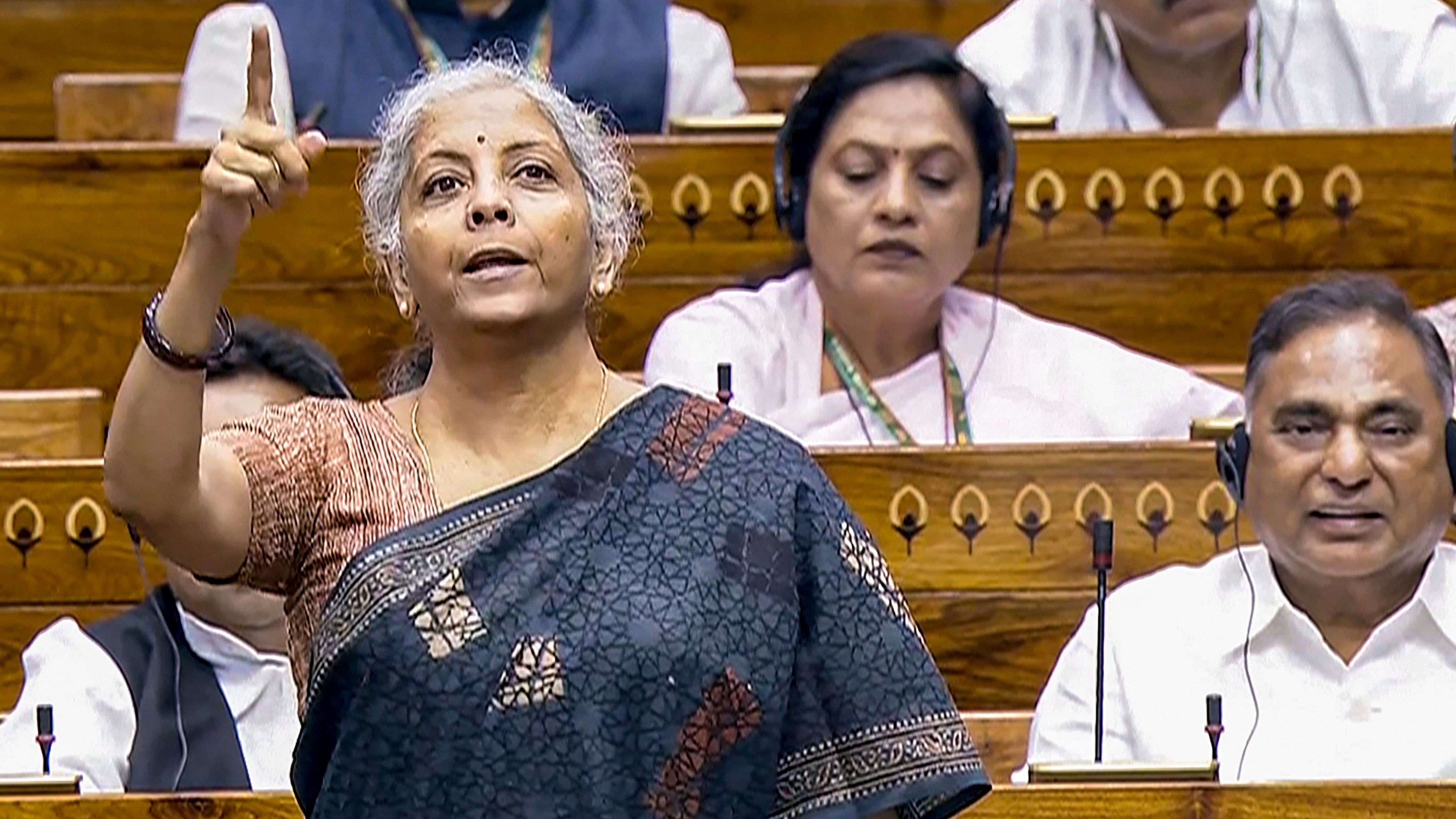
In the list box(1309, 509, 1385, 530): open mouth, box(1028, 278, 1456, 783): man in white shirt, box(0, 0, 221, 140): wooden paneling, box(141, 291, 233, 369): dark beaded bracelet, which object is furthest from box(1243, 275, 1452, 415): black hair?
box(0, 0, 221, 140): wooden paneling

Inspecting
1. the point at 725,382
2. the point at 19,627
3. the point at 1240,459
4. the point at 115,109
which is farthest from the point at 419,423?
the point at 115,109

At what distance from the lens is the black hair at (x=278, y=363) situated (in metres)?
2.41

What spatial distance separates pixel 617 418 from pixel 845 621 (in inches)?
5.5

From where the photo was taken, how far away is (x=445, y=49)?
310 cm

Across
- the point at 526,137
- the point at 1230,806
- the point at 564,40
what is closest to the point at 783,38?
the point at 564,40

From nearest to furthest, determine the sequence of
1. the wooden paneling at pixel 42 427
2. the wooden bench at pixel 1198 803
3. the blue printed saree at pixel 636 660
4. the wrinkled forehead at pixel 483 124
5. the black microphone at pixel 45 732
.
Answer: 1. the blue printed saree at pixel 636 660
2. the wrinkled forehead at pixel 483 124
3. the wooden bench at pixel 1198 803
4. the black microphone at pixel 45 732
5. the wooden paneling at pixel 42 427

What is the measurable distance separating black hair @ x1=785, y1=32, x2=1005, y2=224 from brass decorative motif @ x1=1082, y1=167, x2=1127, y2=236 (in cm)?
21

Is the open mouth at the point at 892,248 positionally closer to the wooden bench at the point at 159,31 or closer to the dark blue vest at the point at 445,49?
the dark blue vest at the point at 445,49

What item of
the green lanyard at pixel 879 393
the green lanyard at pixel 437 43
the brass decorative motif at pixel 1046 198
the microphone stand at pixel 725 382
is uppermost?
the green lanyard at pixel 437 43

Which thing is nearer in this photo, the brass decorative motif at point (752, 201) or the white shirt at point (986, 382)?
the white shirt at point (986, 382)

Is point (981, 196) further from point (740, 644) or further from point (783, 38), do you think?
point (740, 644)

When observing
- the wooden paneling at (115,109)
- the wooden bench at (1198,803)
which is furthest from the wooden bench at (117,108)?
the wooden bench at (1198,803)

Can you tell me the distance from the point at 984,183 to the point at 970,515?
34cm

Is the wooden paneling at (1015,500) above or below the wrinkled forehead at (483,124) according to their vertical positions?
below
